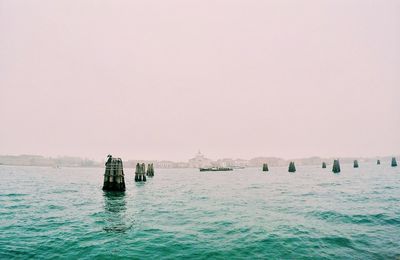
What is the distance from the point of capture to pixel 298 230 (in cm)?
1658

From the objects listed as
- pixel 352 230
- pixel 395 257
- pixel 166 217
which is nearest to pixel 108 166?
pixel 166 217

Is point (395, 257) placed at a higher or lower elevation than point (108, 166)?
lower

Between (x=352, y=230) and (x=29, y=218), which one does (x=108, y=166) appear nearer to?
(x=29, y=218)

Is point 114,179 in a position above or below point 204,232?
above

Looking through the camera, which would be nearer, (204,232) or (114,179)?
(204,232)

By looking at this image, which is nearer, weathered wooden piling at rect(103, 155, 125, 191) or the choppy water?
the choppy water

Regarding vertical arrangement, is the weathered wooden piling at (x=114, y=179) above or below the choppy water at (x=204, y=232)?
above

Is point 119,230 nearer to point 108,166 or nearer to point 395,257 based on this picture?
point 395,257

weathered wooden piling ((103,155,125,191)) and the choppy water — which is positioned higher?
weathered wooden piling ((103,155,125,191))

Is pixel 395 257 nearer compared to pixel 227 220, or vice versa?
pixel 395 257

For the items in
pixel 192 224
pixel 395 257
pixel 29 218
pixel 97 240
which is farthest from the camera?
pixel 29 218

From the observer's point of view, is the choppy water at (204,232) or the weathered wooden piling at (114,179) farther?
the weathered wooden piling at (114,179)

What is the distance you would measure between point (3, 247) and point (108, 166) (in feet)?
79.8

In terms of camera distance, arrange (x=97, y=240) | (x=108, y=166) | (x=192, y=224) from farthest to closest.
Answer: (x=108, y=166), (x=192, y=224), (x=97, y=240)
